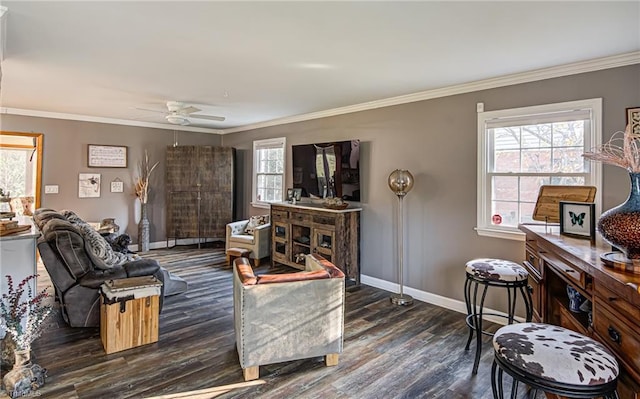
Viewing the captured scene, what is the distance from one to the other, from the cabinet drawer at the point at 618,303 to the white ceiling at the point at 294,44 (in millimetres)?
1583

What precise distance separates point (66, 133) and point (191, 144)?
212 cm

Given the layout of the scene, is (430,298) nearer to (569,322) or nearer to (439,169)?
(439,169)

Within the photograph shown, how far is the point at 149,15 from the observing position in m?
2.15

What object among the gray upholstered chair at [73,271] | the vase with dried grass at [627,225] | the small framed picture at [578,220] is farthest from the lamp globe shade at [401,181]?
the gray upholstered chair at [73,271]

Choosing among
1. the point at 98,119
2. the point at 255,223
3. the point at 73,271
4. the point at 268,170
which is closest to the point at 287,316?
the point at 73,271

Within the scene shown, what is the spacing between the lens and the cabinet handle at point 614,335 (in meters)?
1.41

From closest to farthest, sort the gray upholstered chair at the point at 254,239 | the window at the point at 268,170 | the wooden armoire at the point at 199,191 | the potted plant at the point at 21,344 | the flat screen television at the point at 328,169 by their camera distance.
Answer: the potted plant at the point at 21,344 → the flat screen television at the point at 328,169 → the gray upholstered chair at the point at 254,239 → the window at the point at 268,170 → the wooden armoire at the point at 199,191

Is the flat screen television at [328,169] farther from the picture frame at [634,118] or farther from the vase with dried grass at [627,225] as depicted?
the vase with dried grass at [627,225]

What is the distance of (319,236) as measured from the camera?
15.4 ft

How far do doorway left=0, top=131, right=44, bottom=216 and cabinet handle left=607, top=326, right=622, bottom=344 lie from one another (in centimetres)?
701

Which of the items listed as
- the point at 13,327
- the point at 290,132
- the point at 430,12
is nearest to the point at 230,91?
the point at 290,132

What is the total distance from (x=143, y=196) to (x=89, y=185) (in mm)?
859

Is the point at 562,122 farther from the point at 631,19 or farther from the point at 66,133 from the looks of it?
the point at 66,133

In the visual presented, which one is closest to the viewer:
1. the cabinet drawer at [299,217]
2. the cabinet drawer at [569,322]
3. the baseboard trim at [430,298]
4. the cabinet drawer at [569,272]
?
the cabinet drawer at [569,272]
